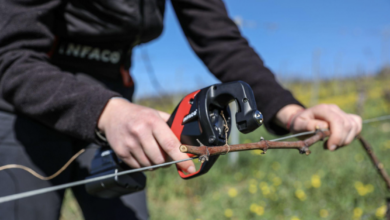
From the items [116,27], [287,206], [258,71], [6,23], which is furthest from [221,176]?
[6,23]

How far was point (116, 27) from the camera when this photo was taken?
115 centimetres

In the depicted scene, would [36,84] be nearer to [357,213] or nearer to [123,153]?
[123,153]

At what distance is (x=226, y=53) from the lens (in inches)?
55.4

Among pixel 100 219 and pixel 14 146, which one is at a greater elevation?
pixel 14 146

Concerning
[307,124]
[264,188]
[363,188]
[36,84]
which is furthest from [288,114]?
[363,188]

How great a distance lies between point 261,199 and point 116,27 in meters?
2.57

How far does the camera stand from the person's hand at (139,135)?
2.62 feet

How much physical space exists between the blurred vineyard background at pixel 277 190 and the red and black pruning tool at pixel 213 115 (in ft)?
6.26

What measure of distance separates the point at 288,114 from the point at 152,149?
0.72 m

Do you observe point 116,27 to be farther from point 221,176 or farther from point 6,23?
point 221,176

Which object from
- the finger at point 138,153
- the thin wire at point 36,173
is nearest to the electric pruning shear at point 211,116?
the finger at point 138,153

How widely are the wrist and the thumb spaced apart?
3cm

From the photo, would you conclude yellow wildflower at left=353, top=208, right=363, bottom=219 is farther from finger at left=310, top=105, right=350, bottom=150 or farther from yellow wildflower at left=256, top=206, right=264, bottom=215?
finger at left=310, top=105, right=350, bottom=150

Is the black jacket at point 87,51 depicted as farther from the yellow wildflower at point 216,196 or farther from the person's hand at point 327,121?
the yellow wildflower at point 216,196
